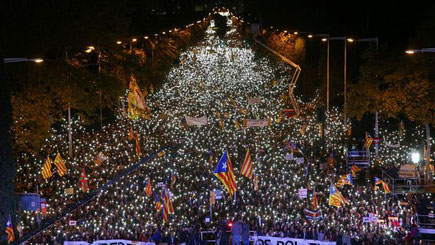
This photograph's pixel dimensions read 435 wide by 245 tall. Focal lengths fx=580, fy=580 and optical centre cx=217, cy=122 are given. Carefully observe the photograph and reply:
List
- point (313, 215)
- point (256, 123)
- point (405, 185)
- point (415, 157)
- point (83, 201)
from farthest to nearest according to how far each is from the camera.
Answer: point (256, 123) < point (415, 157) < point (405, 185) < point (83, 201) < point (313, 215)

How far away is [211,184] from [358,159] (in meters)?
10.0

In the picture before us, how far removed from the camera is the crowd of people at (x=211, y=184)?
20.6 meters

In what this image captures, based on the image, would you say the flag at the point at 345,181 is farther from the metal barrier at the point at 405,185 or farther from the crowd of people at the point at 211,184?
the metal barrier at the point at 405,185

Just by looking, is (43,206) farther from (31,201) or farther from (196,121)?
(196,121)

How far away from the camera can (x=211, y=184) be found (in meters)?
24.8

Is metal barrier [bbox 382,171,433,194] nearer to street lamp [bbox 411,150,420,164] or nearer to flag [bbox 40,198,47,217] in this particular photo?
street lamp [bbox 411,150,420,164]

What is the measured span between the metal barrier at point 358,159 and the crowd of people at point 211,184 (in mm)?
418

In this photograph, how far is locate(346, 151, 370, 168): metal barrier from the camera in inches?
1172

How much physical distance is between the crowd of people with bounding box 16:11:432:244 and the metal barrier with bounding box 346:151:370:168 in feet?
1.37

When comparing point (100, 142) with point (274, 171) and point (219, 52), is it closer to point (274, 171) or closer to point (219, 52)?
point (274, 171)

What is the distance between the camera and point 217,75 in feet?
192

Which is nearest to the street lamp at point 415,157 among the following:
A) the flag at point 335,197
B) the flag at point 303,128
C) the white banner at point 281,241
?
the flag at point 303,128

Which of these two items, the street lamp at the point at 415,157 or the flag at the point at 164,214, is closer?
the flag at the point at 164,214

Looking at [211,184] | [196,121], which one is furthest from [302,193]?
[196,121]
